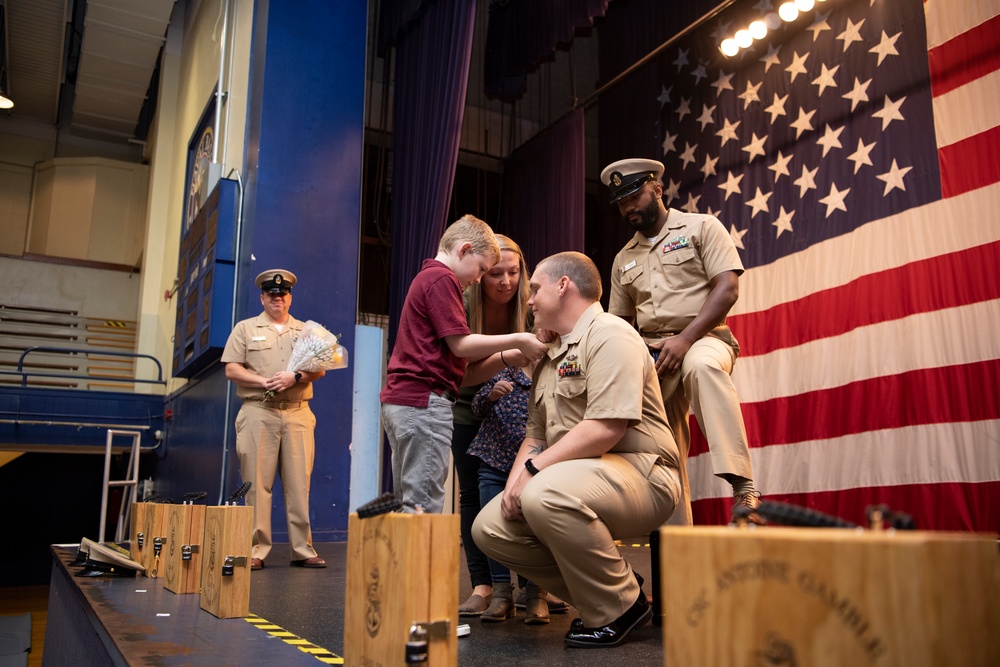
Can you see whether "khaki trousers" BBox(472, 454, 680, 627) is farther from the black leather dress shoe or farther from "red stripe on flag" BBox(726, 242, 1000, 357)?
"red stripe on flag" BBox(726, 242, 1000, 357)

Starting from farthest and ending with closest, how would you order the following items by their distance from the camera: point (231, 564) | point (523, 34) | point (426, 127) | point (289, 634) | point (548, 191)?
point (548, 191), point (523, 34), point (426, 127), point (231, 564), point (289, 634)

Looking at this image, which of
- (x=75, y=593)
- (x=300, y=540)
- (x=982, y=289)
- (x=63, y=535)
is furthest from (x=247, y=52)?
(x=63, y=535)

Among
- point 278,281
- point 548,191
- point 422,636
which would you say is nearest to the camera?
point 422,636

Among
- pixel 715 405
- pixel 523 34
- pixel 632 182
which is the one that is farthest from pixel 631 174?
pixel 523 34

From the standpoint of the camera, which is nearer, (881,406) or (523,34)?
(881,406)

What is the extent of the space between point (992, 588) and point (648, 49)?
22.4 ft

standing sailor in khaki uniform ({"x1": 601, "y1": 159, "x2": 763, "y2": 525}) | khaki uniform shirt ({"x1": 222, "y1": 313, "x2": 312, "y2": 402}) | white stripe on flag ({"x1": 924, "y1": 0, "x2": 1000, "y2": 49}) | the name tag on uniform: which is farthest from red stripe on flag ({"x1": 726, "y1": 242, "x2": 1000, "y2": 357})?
khaki uniform shirt ({"x1": 222, "y1": 313, "x2": 312, "y2": 402})

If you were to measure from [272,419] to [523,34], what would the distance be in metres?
4.55

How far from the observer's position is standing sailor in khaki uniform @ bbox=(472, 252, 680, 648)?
5.71 feet

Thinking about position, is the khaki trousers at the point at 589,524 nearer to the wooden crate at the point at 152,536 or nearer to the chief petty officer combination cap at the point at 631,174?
the chief petty officer combination cap at the point at 631,174

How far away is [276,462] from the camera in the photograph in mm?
4047

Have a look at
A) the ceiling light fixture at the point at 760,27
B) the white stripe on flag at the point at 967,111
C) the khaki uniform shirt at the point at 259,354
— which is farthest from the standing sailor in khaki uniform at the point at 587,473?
the ceiling light fixture at the point at 760,27

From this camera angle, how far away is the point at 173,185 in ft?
30.0

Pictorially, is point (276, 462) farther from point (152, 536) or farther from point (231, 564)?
point (231, 564)
